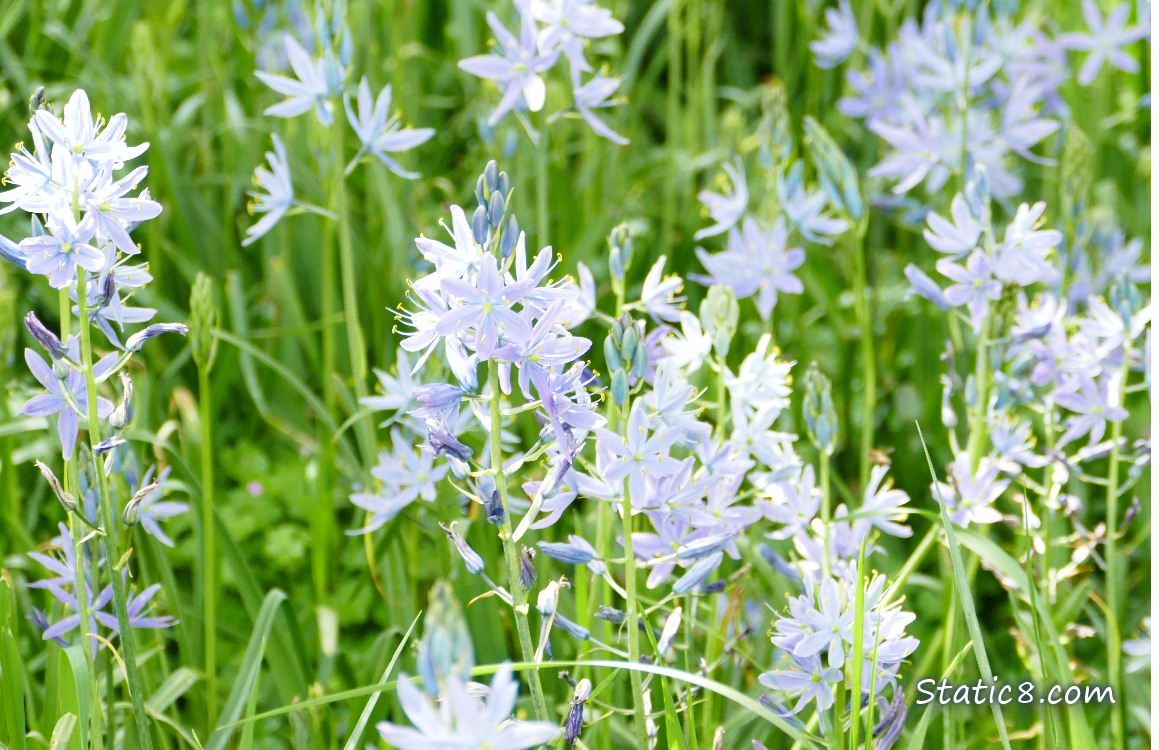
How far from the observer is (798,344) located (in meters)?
3.95

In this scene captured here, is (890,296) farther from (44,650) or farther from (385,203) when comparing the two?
(44,650)

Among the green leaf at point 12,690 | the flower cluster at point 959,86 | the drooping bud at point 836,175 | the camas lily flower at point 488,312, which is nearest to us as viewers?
the camas lily flower at point 488,312

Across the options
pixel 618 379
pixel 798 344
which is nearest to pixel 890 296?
pixel 798 344

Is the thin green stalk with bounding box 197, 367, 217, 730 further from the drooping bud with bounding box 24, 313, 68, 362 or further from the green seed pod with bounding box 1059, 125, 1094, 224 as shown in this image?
the green seed pod with bounding box 1059, 125, 1094, 224

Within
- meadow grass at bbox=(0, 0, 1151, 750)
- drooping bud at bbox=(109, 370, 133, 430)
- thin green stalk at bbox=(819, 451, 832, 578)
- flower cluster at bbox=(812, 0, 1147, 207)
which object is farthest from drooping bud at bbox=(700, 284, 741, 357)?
flower cluster at bbox=(812, 0, 1147, 207)

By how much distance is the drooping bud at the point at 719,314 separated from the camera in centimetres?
238

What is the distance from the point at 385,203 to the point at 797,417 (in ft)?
4.76

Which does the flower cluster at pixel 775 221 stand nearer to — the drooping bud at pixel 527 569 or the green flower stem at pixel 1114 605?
the green flower stem at pixel 1114 605

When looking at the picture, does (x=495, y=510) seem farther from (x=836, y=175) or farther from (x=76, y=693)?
(x=836, y=175)

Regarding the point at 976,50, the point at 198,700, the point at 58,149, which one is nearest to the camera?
the point at 58,149

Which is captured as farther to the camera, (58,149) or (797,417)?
(797,417)

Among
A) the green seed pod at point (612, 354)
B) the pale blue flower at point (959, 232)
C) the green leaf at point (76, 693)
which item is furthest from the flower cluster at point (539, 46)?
the green leaf at point (76, 693)

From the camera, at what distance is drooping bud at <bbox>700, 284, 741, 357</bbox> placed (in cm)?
238

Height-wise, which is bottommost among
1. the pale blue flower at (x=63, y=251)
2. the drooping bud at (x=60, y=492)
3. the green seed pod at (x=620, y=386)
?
the drooping bud at (x=60, y=492)
